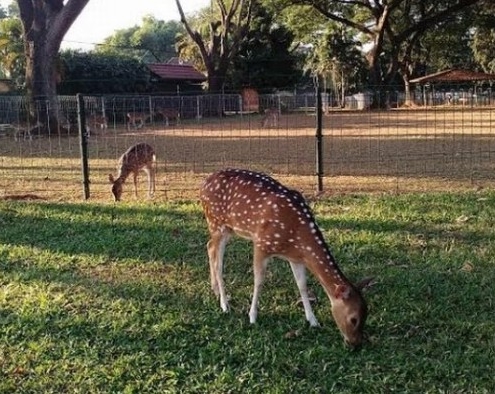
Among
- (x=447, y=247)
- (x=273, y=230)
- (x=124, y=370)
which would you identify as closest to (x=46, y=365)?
(x=124, y=370)

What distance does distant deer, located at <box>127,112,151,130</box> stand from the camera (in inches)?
1154

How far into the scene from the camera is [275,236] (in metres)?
4.80

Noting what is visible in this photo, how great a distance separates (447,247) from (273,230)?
8.91 ft

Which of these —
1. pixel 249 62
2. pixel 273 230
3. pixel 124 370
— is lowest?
pixel 124 370

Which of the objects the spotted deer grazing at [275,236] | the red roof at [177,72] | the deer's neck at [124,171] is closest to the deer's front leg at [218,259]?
the spotted deer grazing at [275,236]

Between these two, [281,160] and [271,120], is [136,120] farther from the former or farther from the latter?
[281,160]

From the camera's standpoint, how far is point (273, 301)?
552 cm

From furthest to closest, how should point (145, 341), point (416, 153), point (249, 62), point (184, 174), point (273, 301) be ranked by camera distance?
point (249, 62)
point (416, 153)
point (184, 174)
point (273, 301)
point (145, 341)

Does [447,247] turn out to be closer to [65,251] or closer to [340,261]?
[340,261]

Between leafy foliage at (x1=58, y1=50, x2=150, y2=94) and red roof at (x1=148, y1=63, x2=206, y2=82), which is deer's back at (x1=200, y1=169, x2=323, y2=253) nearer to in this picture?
leafy foliage at (x1=58, y1=50, x2=150, y2=94)

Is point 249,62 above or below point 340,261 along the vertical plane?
above

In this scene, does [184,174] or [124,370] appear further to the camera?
[184,174]

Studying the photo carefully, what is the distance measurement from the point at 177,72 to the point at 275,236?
146 feet

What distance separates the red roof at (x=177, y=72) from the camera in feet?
154
